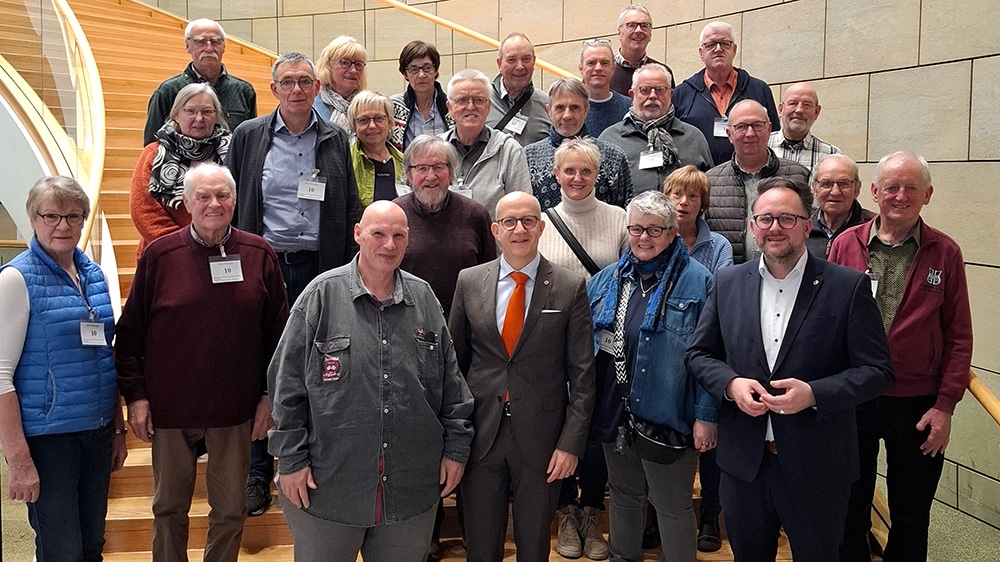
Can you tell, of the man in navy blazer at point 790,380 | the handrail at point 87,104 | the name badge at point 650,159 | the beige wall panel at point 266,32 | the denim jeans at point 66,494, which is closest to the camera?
the man in navy blazer at point 790,380

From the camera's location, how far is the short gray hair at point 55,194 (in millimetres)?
2996

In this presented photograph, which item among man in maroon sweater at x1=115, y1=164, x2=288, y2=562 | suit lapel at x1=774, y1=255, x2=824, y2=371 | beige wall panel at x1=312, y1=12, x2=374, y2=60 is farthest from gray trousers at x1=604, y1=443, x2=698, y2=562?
beige wall panel at x1=312, y1=12, x2=374, y2=60

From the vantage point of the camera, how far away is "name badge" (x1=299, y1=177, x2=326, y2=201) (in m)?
3.84

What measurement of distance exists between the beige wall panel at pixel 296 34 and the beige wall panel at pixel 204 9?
109 centimetres

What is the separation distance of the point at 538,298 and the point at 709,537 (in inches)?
59.9

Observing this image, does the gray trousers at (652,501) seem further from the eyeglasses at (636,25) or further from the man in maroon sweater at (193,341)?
the eyeglasses at (636,25)

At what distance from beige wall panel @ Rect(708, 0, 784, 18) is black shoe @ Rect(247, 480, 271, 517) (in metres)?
5.04

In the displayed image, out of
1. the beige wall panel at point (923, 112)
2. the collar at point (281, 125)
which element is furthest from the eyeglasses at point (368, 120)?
the beige wall panel at point (923, 112)

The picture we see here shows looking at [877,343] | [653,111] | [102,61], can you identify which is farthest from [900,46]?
[102,61]

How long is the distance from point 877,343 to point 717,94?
8.38ft

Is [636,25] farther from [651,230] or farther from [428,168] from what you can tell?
[651,230]

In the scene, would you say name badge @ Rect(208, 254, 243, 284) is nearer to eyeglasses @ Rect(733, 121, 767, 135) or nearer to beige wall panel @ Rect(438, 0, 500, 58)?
eyeglasses @ Rect(733, 121, 767, 135)

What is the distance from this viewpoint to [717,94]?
5059 millimetres

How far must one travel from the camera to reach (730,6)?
6969mm
